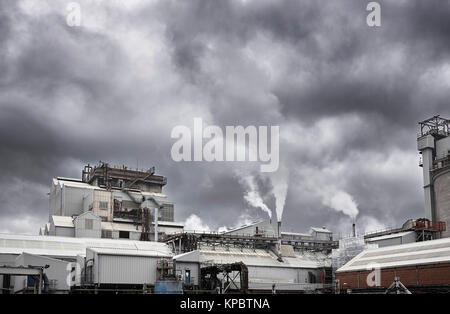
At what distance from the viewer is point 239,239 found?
78.9m

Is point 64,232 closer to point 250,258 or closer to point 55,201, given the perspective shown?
point 55,201

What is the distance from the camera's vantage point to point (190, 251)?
68.5m

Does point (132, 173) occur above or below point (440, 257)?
above

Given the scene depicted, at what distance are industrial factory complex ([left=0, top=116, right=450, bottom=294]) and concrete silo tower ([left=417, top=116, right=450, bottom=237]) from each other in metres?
0.16

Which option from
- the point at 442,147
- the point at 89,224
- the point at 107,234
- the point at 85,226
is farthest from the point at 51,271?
the point at 442,147

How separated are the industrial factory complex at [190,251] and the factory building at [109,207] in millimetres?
179

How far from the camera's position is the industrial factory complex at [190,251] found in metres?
52.5

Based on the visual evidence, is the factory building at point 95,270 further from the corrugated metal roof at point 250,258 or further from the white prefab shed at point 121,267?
the corrugated metal roof at point 250,258

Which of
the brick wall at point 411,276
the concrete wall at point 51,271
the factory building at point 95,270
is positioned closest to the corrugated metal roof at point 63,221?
the factory building at point 95,270

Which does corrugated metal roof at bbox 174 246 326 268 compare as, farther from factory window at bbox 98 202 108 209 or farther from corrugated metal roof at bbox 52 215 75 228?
factory window at bbox 98 202 108 209

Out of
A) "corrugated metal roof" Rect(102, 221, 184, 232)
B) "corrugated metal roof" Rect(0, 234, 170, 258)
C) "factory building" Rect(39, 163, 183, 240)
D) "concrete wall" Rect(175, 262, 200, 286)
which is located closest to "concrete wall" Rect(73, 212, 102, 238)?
"factory building" Rect(39, 163, 183, 240)
